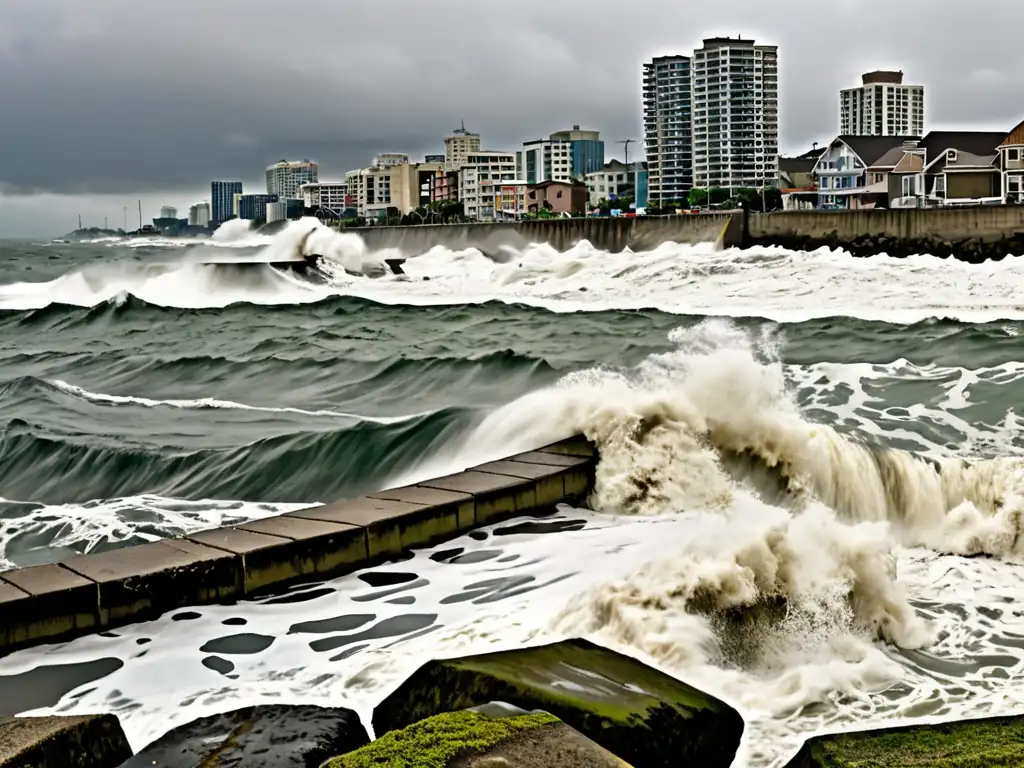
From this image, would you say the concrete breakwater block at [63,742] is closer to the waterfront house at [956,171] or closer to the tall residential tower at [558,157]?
the waterfront house at [956,171]

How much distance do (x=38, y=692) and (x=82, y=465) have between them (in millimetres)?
5430

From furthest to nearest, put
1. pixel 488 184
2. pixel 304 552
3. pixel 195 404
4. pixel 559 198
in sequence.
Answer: pixel 488 184, pixel 559 198, pixel 195 404, pixel 304 552

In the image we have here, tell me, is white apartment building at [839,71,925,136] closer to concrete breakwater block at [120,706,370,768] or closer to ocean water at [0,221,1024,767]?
ocean water at [0,221,1024,767]

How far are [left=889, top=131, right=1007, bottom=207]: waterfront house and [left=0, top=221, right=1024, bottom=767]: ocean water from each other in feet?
109

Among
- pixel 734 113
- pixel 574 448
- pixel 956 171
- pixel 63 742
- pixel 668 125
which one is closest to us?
pixel 63 742

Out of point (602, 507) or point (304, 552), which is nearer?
point (304, 552)

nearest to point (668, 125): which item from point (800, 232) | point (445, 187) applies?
point (445, 187)

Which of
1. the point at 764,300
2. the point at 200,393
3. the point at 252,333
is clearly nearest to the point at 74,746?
the point at 200,393

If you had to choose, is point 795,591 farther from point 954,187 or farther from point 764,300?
point 954,187

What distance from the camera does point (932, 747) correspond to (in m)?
3.37

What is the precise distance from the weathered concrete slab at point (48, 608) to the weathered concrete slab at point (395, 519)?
1432 millimetres

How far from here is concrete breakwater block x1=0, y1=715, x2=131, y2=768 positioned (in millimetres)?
3100

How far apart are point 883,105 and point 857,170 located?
74.2 metres

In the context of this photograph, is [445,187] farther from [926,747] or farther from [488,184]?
[926,747]
